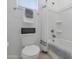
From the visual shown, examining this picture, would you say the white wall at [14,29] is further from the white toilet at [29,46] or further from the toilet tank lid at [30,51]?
the toilet tank lid at [30,51]

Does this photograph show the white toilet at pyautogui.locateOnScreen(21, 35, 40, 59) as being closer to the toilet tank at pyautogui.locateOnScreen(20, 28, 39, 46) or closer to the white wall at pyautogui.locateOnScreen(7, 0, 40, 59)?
the toilet tank at pyautogui.locateOnScreen(20, 28, 39, 46)

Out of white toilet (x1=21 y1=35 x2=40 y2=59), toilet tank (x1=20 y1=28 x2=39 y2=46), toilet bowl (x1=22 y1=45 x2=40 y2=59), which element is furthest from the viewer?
toilet tank (x1=20 y1=28 x2=39 y2=46)

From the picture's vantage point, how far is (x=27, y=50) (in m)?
2.37

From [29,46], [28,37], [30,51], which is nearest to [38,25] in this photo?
[28,37]

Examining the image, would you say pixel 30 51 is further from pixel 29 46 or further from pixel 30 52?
pixel 29 46

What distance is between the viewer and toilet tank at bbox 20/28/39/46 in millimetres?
2510

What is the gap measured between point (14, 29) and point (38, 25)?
75 cm

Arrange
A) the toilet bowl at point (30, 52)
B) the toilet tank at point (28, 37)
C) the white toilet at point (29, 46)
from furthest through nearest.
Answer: the toilet tank at point (28, 37)
the white toilet at point (29, 46)
the toilet bowl at point (30, 52)

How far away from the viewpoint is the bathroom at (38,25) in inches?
99.3

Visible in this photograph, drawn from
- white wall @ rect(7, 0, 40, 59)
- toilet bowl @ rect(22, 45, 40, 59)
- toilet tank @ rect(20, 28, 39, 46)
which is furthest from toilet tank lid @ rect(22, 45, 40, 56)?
white wall @ rect(7, 0, 40, 59)

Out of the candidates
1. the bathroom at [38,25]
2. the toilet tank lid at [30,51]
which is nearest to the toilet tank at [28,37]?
the bathroom at [38,25]

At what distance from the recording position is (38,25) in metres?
2.96
